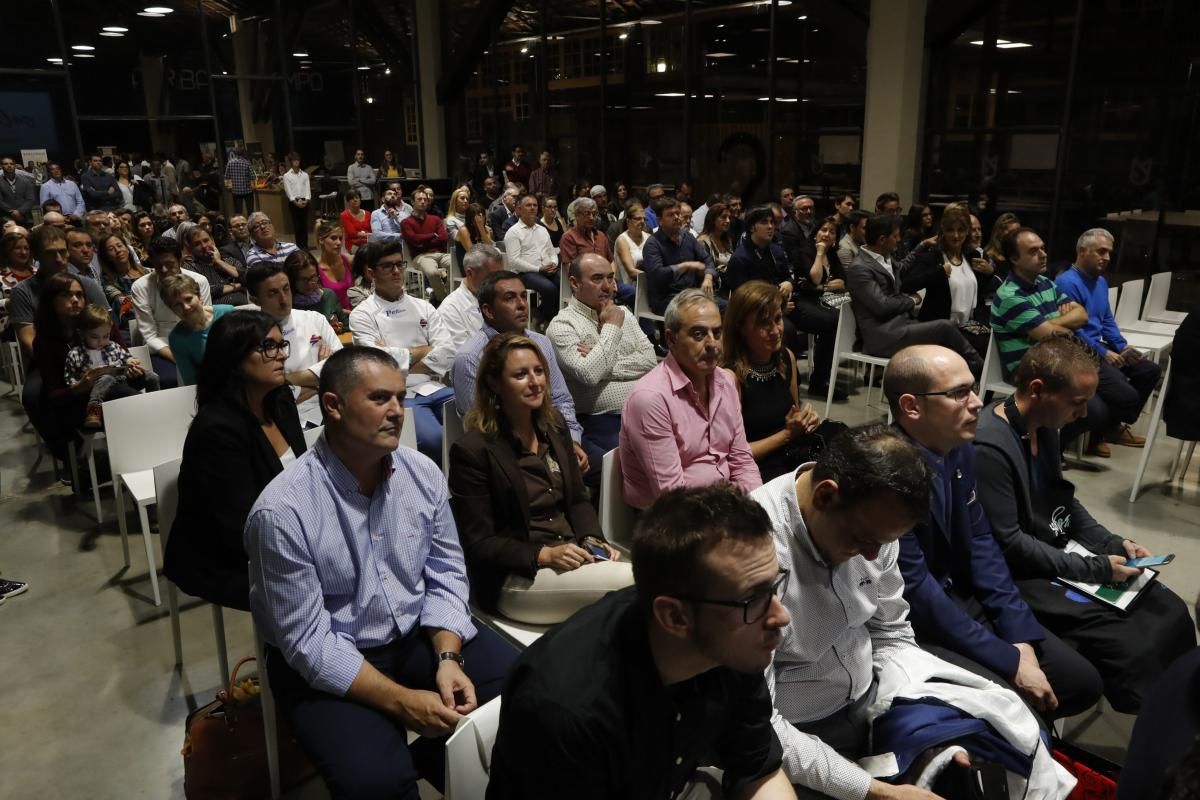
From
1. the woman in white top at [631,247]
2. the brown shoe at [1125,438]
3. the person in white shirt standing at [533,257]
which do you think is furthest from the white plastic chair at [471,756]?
the person in white shirt standing at [533,257]

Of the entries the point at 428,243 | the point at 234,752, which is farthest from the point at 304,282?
the point at 428,243

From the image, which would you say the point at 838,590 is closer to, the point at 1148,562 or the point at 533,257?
the point at 1148,562

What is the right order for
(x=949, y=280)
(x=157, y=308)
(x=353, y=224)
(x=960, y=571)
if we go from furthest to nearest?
(x=353, y=224) → (x=949, y=280) → (x=157, y=308) → (x=960, y=571)

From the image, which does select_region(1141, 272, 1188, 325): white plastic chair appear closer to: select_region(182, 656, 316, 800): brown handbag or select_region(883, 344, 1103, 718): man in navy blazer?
select_region(883, 344, 1103, 718): man in navy blazer

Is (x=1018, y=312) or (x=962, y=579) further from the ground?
(x=1018, y=312)

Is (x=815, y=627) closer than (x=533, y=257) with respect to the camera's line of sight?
Yes

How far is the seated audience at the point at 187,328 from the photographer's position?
4.09 m

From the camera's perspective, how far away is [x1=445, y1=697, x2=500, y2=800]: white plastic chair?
5.02ft

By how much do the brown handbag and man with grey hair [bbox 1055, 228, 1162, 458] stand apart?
4512mm

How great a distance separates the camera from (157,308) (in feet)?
16.2

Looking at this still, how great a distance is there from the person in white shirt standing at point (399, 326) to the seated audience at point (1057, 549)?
8.60 feet

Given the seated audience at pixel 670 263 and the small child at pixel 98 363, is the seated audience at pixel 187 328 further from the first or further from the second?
the seated audience at pixel 670 263

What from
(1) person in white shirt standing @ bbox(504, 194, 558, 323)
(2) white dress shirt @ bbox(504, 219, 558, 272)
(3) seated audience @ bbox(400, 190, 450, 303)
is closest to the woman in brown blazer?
(1) person in white shirt standing @ bbox(504, 194, 558, 323)

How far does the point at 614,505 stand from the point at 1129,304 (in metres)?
4.88
